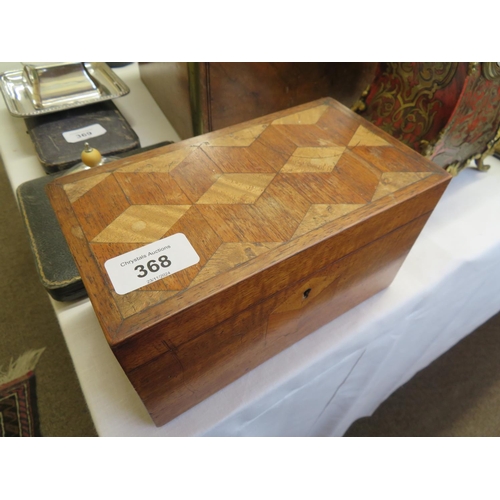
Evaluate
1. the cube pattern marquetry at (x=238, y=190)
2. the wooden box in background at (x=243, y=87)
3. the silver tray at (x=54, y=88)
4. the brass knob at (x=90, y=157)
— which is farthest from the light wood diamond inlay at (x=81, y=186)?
the silver tray at (x=54, y=88)

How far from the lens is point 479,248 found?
73 cm

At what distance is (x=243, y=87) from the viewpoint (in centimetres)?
73

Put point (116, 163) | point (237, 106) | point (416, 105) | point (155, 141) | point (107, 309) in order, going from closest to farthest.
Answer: point (107, 309), point (116, 163), point (416, 105), point (237, 106), point (155, 141)

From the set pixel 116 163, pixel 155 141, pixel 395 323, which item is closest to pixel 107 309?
pixel 116 163

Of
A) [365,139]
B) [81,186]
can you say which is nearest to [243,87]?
[365,139]

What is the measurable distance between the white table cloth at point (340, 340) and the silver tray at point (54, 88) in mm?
78

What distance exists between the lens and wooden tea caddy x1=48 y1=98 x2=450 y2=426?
37 centimetres

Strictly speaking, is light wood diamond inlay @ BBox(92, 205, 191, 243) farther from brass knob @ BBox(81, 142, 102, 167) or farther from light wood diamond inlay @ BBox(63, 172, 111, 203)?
brass knob @ BBox(81, 142, 102, 167)

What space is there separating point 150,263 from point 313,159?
27 cm

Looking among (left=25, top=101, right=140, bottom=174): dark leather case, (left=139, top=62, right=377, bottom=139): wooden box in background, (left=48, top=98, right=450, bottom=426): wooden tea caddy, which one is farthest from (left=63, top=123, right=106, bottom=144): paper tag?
(left=48, top=98, right=450, bottom=426): wooden tea caddy

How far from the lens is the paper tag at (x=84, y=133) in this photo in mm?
829

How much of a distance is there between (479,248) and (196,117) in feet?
2.09

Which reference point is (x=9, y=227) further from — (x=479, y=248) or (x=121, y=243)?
(x=479, y=248)

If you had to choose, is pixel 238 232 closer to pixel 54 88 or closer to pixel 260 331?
pixel 260 331
